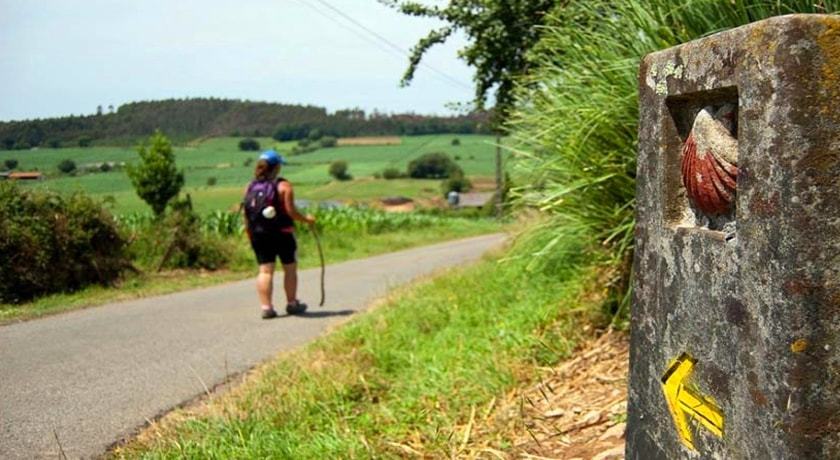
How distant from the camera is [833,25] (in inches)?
65.9

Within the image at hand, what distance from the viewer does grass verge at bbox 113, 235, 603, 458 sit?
3.72 metres

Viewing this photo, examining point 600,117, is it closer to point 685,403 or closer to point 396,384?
point 396,384

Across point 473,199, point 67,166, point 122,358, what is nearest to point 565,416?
point 122,358

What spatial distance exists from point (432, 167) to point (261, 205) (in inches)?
2734

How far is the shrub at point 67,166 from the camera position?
37.1ft

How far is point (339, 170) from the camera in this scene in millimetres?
65625

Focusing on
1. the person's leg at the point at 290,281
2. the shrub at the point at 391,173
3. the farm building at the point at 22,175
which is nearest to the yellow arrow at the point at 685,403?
the person's leg at the point at 290,281

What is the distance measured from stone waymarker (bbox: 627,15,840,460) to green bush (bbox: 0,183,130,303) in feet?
29.5

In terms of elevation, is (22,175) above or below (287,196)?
above

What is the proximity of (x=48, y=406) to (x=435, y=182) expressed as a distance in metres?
70.9

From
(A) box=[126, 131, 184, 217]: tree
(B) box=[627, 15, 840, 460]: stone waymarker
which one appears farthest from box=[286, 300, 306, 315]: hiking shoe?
(A) box=[126, 131, 184, 217]: tree

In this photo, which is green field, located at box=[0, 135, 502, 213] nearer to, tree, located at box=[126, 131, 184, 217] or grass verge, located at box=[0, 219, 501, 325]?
tree, located at box=[126, 131, 184, 217]

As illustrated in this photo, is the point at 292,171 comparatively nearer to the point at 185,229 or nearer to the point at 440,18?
the point at 185,229

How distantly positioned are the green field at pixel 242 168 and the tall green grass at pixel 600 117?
0.94m
